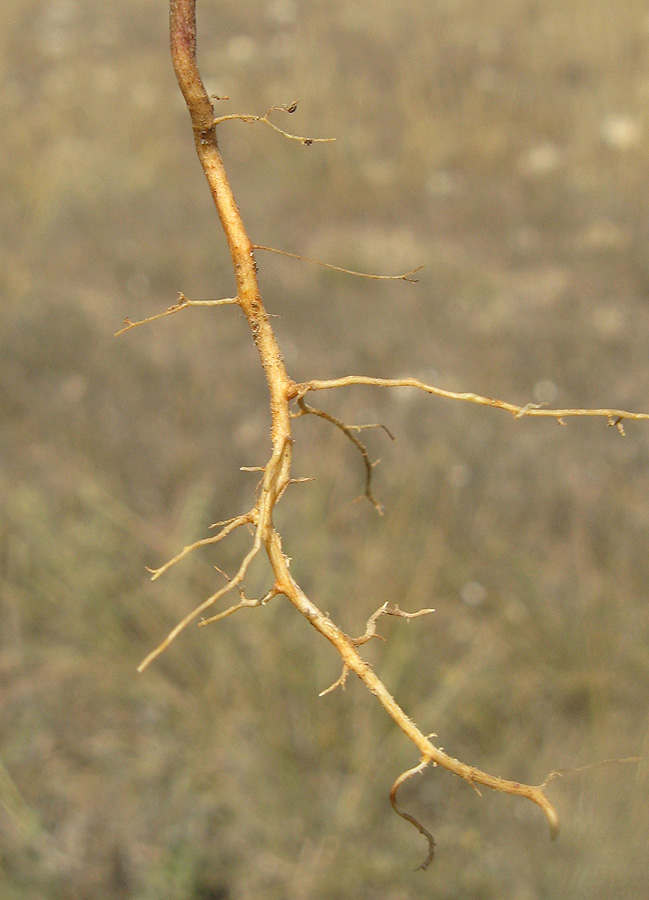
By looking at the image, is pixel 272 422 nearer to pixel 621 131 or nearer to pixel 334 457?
pixel 334 457

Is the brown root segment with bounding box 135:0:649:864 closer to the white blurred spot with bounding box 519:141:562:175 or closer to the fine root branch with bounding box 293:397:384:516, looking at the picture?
the fine root branch with bounding box 293:397:384:516

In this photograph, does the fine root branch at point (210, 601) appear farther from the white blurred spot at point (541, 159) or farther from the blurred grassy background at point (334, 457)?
the white blurred spot at point (541, 159)

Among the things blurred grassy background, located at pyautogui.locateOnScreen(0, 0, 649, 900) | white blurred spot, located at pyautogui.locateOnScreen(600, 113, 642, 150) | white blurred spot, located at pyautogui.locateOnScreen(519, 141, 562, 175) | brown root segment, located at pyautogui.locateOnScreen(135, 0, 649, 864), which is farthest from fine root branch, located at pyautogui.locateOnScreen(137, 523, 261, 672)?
white blurred spot, located at pyautogui.locateOnScreen(600, 113, 642, 150)

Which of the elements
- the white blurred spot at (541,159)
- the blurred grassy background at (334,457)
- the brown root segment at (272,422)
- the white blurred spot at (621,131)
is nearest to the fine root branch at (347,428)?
the brown root segment at (272,422)

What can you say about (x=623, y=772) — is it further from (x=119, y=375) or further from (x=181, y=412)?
(x=119, y=375)

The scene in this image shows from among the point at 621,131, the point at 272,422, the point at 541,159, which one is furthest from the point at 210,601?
the point at 621,131

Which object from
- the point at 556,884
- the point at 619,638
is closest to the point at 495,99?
the point at 619,638

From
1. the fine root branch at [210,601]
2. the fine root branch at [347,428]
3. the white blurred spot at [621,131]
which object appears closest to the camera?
the fine root branch at [210,601]

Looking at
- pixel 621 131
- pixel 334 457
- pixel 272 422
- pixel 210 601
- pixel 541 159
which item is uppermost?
pixel 621 131

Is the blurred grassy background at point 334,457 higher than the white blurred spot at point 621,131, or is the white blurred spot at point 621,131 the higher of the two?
the white blurred spot at point 621,131
